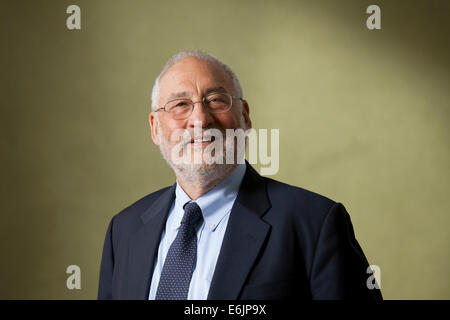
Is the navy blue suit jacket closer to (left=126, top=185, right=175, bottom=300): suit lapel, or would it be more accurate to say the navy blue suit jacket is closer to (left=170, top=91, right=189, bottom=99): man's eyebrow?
(left=126, top=185, right=175, bottom=300): suit lapel

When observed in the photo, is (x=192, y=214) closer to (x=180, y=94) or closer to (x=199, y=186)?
(x=199, y=186)

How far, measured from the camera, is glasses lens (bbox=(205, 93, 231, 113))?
1.64 metres

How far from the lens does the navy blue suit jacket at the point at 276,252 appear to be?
1.47 metres

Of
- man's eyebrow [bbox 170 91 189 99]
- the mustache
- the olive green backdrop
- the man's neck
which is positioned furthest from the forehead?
the olive green backdrop

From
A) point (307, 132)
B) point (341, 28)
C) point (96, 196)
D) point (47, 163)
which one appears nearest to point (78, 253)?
point (96, 196)

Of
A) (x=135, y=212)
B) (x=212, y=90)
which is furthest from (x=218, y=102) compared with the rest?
(x=135, y=212)

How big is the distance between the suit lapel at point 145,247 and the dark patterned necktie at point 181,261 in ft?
0.20

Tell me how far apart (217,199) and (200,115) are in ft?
0.85

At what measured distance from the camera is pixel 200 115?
5.29 ft

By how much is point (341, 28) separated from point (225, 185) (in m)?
2.12

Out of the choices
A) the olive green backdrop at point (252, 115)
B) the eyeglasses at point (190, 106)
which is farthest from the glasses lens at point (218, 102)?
the olive green backdrop at point (252, 115)

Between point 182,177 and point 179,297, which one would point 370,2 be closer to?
Answer: point 182,177

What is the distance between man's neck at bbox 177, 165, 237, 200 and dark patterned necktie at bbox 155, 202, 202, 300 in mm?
53

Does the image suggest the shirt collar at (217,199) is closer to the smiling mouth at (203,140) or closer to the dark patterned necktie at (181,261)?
the dark patterned necktie at (181,261)
